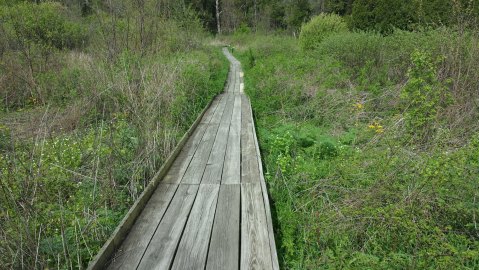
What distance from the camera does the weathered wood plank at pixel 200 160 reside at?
3691 mm

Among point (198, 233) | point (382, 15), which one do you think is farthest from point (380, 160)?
point (382, 15)

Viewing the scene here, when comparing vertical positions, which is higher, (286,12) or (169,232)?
(286,12)

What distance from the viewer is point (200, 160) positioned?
4250mm

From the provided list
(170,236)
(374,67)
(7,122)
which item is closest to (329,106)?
(374,67)

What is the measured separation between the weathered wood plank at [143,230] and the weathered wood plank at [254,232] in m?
0.80

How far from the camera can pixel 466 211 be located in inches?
104

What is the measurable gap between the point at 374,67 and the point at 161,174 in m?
6.92

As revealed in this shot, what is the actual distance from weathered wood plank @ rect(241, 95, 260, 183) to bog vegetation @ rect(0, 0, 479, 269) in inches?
9.4

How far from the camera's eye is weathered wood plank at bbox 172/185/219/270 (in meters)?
2.31

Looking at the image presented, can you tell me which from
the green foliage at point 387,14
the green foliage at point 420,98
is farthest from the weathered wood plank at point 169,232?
the green foliage at point 387,14

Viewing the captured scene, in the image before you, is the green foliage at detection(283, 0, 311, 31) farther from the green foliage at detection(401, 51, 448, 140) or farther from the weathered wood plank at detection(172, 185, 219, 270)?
the weathered wood plank at detection(172, 185, 219, 270)

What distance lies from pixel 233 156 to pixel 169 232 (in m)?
1.89

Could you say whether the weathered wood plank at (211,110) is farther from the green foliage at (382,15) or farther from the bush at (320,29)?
the bush at (320,29)

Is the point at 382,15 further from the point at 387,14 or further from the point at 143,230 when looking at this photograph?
the point at 143,230
